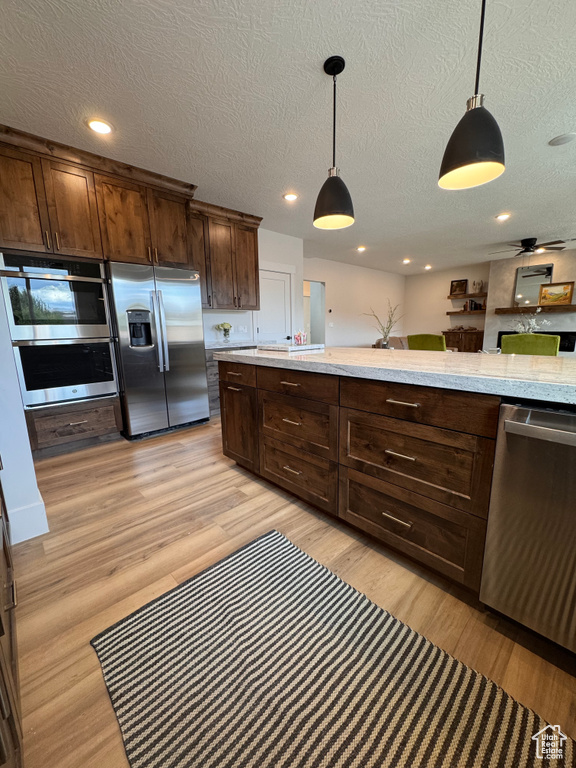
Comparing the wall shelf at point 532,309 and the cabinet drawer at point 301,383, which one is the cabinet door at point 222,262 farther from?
the wall shelf at point 532,309

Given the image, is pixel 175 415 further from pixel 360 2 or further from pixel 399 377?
pixel 360 2

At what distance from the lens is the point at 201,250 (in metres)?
3.56

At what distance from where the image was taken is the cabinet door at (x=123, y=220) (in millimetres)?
2664

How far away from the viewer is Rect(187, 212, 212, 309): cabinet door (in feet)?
11.4

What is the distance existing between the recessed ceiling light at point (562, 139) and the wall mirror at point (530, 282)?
16.3 ft

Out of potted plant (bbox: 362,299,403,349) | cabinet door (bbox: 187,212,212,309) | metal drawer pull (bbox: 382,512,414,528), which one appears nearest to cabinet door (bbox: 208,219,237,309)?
cabinet door (bbox: 187,212,212,309)

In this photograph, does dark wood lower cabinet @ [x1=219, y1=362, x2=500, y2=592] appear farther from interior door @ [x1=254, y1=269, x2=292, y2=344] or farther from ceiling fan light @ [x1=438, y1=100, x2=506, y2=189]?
interior door @ [x1=254, y1=269, x2=292, y2=344]

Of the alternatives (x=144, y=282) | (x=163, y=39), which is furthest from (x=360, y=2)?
(x=144, y=282)

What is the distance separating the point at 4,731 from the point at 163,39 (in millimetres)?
2674

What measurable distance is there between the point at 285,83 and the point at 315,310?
526 centimetres

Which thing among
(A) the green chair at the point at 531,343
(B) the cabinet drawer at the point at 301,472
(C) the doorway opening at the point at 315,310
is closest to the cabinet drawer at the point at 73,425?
(B) the cabinet drawer at the point at 301,472

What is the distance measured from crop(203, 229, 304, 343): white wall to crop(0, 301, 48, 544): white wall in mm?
2533

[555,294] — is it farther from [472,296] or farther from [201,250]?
[201,250]

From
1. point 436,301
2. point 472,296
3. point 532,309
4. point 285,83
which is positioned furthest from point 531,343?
point 436,301
